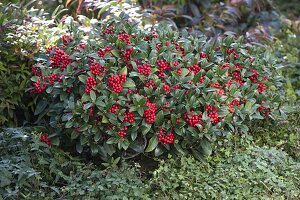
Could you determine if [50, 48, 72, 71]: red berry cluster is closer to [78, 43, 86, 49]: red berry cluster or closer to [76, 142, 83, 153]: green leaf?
[78, 43, 86, 49]: red berry cluster

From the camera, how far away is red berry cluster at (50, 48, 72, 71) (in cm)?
419

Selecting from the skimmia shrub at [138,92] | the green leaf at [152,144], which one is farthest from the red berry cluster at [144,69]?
the green leaf at [152,144]

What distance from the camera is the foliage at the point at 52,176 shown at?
144 inches

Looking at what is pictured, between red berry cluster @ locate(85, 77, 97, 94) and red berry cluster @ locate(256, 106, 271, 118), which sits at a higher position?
red berry cluster @ locate(85, 77, 97, 94)

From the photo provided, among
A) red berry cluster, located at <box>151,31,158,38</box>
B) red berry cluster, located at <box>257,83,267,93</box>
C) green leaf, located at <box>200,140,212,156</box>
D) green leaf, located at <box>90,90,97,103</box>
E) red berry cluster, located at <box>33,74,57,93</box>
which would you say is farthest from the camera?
red berry cluster, located at <box>257,83,267,93</box>

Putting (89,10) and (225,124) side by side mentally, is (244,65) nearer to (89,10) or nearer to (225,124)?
(225,124)

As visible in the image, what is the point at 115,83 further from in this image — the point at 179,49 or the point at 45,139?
the point at 179,49

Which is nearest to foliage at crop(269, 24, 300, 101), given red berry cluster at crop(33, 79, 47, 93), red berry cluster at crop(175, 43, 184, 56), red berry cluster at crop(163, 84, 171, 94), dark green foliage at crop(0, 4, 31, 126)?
red berry cluster at crop(175, 43, 184, 56)

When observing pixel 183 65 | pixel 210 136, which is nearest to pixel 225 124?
pixel 210 136

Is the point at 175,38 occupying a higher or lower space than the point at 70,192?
higher

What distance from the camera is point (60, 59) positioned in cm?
422

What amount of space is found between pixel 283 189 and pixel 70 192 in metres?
1.58

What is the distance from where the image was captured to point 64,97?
4059mm

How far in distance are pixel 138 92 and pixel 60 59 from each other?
0.67 metres
